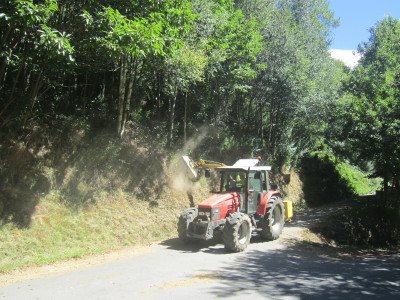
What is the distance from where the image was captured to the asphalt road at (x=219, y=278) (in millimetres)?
6215

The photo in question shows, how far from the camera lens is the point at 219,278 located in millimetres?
7133

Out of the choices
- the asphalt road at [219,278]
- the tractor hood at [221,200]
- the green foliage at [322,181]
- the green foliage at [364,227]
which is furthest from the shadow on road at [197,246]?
the green foliage at [322,181]

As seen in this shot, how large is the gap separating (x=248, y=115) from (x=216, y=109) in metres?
3.93

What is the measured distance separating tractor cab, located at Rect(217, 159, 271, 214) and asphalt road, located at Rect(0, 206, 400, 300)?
1.46 metres

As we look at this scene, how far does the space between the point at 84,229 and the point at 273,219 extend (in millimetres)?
6361

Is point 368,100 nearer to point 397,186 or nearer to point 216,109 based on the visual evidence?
point 397,186

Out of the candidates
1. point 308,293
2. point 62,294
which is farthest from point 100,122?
point 308,293

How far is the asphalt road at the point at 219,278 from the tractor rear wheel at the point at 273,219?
880 mm

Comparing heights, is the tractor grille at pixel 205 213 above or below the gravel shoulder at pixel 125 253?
above

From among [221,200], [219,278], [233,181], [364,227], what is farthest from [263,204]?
[364,227]

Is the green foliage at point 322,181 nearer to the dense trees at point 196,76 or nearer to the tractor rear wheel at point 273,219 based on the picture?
the dense trees at point 196,76

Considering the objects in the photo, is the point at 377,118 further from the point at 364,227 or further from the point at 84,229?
the point at 84,229

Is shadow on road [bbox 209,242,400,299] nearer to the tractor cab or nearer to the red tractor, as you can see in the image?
the red tractor

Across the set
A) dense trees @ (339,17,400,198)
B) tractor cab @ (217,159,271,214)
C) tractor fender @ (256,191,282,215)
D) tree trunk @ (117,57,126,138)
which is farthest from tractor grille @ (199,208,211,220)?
dense trees @ (339,17,400,198)
